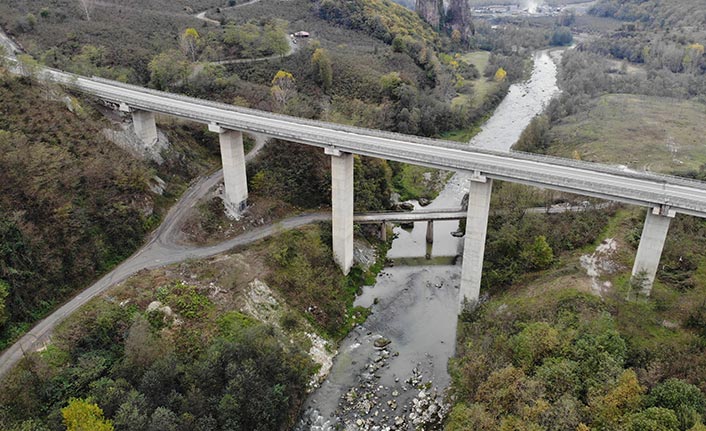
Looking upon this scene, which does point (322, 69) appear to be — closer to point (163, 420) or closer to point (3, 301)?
point (3, 301)

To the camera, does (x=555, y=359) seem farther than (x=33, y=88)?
No

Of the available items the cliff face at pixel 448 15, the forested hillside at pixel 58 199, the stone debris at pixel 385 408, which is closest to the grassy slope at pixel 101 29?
the forested hillside at pixel 58 199

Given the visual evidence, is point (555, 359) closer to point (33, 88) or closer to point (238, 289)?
point (238, 289)

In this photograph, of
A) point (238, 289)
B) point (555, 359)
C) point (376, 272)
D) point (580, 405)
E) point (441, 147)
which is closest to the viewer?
point (580, 405)

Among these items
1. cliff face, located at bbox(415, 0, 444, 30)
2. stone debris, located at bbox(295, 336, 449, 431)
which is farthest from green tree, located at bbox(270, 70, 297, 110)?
cliff face, located at bbox(415, 0, 444, 30)


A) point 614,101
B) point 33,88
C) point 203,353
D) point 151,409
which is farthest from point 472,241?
point 614,101

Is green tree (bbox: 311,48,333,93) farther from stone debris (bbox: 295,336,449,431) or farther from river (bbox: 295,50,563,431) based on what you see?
stone debris (bbox: 295,336,449,431)

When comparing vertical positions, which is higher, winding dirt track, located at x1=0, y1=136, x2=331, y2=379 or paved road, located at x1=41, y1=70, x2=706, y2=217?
paved road, located at x1=41, y1=70, x2=706, y2=217
